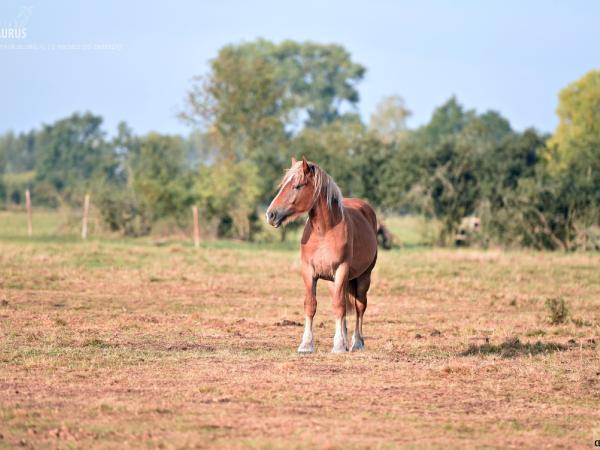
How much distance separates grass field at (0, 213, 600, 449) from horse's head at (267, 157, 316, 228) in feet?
5.09

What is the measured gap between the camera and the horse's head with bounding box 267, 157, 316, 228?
11.1m

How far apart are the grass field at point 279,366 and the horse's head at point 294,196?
5.09 ft

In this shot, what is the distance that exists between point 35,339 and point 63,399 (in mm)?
3862

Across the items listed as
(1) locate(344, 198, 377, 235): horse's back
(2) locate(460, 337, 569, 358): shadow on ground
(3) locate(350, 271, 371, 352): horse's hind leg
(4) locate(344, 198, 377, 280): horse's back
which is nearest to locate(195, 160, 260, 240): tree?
(1) locate(344, 198, 377, 235): horse's back

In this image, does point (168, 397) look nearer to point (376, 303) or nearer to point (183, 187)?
point (376, 303)

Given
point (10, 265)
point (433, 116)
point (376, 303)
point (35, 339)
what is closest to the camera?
point (35, 339)

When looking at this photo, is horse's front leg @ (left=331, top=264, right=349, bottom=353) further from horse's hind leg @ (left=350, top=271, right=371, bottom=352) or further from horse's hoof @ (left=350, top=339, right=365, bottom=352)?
horse's hind leg @ (left=350, top=271, right=371, bottom=352)

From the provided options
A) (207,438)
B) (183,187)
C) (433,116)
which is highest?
(433,116)

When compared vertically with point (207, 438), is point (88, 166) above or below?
above

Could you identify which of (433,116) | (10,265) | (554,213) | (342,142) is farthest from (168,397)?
(433,116)

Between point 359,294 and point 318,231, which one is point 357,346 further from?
point 318,231

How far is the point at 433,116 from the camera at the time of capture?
9619 centimetres

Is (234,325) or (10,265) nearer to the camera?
(234,325)

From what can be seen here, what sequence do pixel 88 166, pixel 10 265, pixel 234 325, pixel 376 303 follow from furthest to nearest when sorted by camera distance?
pixel 88 166 → pixel 10 265 → pixel 376 303 → pixel 234 325
